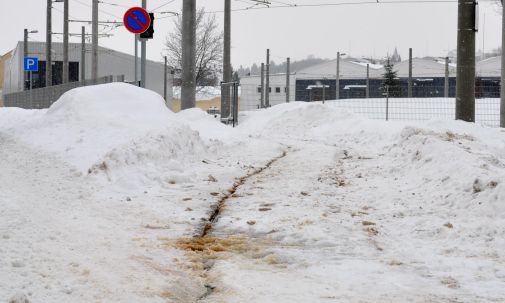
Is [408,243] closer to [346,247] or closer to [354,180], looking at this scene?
[346,247]

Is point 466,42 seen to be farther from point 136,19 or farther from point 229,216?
point 229,216

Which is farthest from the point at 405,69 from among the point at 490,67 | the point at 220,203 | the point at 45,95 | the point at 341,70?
the point at 220,203

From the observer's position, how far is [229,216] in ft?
20.3

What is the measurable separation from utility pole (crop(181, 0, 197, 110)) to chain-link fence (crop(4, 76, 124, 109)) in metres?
5.42

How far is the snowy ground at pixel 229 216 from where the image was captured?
399cm

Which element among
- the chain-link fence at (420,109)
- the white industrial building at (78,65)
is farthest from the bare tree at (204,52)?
the chain-link fence at (420,109)

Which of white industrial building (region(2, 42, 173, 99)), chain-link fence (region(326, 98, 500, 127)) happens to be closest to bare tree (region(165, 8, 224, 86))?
white industrial building (region(2, 42, 173, 99))

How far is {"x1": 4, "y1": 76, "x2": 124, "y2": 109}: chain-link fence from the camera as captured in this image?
80.3 ft

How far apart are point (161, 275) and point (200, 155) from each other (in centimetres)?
604

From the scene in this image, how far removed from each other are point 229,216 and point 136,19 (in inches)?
322

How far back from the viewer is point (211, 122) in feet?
49.6

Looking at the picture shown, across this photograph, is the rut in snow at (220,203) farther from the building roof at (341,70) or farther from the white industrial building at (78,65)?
the building roof at (341,70)

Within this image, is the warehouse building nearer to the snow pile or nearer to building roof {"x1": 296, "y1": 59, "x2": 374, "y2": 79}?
building roof {"x1": 296, "y1": 59, "x2": 374, "y2": 79}

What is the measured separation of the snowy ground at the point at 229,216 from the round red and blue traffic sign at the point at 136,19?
229cm
